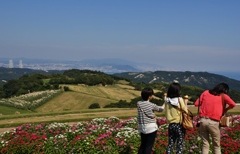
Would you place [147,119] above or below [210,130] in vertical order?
above

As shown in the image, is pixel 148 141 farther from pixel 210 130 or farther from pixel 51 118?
pixel 51 118

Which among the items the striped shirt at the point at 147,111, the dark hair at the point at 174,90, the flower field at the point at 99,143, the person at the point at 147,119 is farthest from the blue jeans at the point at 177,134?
the flower field at the point at 99,143

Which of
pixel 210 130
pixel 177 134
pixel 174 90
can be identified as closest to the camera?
pixel 174 90

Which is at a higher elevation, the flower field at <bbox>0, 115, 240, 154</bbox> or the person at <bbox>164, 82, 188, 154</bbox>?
the person at <bbox>164, 82, 188, 154</bbox>

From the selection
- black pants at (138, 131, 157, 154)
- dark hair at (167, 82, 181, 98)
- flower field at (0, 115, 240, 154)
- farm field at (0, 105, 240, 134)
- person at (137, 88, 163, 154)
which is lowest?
farm field at (0, 105, 240, 134)

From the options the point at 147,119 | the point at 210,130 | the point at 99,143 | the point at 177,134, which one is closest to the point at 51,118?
the point at 99,143

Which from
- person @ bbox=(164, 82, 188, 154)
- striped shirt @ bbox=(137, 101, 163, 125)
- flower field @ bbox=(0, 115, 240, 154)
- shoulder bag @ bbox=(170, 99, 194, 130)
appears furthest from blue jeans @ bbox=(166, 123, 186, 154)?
flower field @ bbox=(0, 115, 240, 154)

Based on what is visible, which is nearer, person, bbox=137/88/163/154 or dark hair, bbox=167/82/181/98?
dark hair, bbox=167/82/181/98

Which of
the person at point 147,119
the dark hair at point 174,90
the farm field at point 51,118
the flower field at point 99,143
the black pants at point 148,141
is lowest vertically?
the farm field at point 51,118

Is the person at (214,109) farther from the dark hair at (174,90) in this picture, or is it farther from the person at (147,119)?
the person at (147,119)

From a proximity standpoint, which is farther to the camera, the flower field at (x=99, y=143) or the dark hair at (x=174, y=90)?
the flower field at (x=99, y=143)

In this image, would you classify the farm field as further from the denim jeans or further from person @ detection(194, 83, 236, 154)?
person @ detection(194, 83, 236, 154)

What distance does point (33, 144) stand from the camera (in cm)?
1112

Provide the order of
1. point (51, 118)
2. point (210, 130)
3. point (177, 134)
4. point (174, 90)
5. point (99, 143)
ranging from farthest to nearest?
point (51, 118) → point (99, 143) → point (177, 134) → point (210, 130) → point (174, 90)
